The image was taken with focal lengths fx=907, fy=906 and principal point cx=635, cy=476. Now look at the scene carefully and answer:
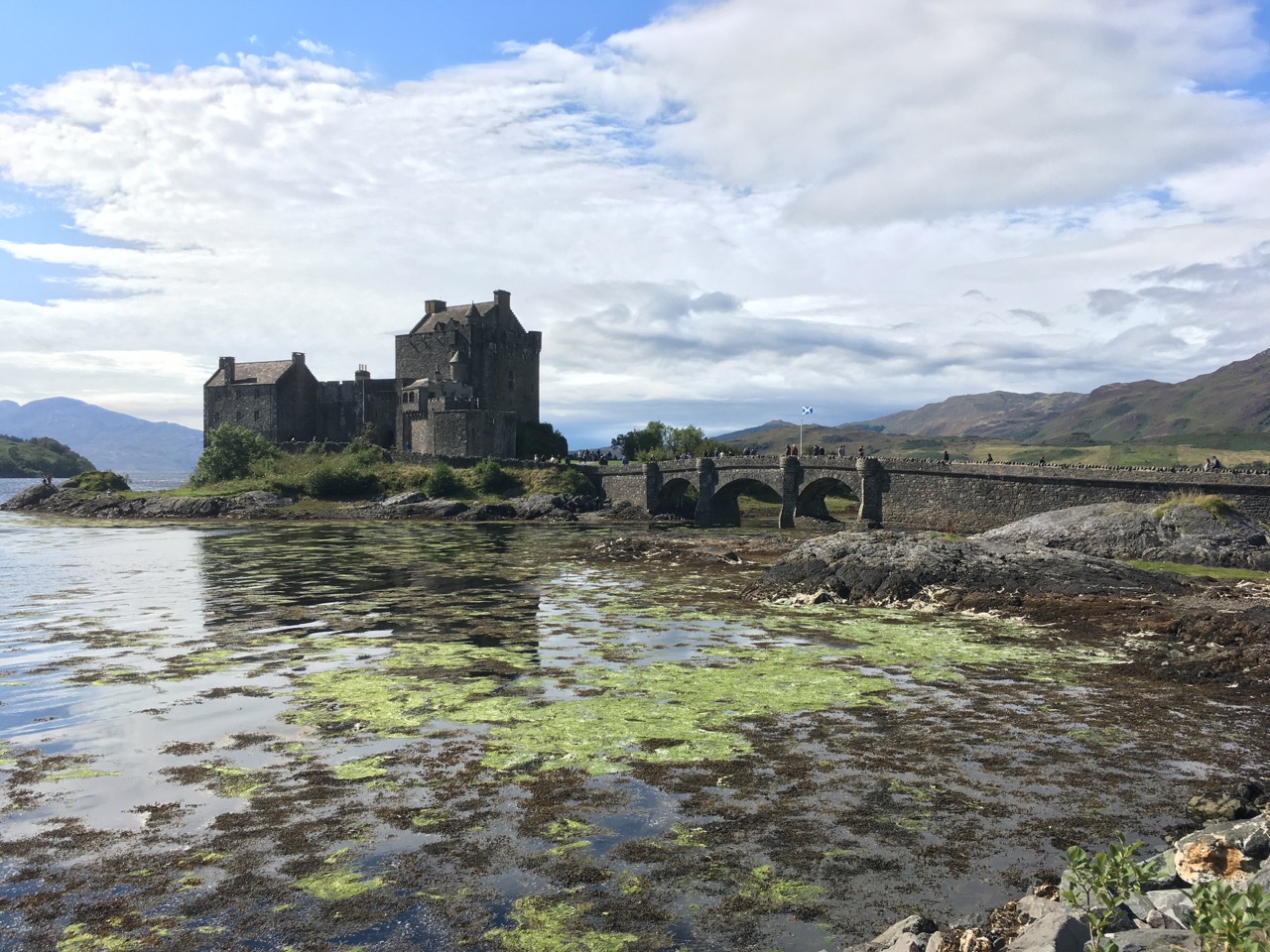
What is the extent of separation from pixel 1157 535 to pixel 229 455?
8910 centimetres

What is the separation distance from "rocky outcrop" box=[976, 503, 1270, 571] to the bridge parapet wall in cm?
573

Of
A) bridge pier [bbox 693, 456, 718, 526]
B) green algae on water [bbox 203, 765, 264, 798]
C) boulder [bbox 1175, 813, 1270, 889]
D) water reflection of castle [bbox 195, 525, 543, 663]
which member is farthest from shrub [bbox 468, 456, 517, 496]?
boulder [bbox 1175, 813, 1270, 889]

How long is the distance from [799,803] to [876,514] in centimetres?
5832

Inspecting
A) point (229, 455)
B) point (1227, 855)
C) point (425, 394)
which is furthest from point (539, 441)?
point (1227, 855)

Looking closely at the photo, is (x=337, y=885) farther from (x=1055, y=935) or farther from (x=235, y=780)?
(x=1055, y=935)

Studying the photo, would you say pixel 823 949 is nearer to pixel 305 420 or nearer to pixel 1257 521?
pixel 1257 521

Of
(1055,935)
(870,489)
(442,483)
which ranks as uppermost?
(442,483)

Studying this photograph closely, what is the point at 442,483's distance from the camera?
293 ft

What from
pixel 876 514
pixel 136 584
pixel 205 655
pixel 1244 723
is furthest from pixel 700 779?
pixel 876 514

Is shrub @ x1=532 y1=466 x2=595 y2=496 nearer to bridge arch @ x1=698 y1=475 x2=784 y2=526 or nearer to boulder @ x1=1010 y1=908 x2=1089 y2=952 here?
bridge arch @ x1=698 y1=475 x2=784 y2=526

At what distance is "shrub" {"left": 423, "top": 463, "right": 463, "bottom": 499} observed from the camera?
88.8 metres

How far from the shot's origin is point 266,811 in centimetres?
1188

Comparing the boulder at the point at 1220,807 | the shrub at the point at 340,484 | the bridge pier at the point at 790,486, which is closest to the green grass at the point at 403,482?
the shrub at the point at 340,484

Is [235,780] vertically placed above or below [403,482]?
below
